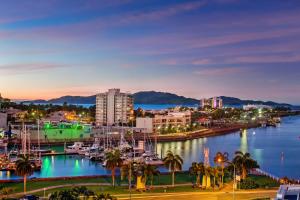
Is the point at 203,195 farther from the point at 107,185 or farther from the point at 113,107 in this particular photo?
the point at 113,107

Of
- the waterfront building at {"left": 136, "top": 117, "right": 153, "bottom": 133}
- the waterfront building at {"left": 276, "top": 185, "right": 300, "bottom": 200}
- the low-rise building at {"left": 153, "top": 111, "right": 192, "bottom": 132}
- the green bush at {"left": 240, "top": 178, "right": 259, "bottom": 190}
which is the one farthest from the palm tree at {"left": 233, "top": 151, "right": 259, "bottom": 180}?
the waterfront building at {"left": 136, "top": 117, "right": 153, "bottom": 133}

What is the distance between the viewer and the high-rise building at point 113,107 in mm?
121562

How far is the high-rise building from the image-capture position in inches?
4786

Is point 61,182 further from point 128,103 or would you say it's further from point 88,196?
point 128,103

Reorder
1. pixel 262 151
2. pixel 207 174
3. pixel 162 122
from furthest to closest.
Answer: pixel 162 122, pixel 262 151, pixel 207 174

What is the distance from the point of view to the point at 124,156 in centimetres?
5997

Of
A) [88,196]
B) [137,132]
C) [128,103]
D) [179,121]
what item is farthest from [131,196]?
[128,103]

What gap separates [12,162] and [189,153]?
2882cm

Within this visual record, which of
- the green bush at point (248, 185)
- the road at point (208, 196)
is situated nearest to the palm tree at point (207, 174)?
the green bush at point (248, 185)

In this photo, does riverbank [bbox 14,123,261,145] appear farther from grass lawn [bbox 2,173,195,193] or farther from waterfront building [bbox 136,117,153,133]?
grass lawn [bbox 2,173,195,193]

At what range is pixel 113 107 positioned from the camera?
122625mm

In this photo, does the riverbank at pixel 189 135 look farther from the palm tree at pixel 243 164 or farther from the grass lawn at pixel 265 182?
the palm tree at pixel 243 164

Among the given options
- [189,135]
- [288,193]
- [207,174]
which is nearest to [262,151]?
[189,135]

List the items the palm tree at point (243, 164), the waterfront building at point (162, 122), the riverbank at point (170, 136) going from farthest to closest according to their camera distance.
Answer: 1. the waterfront building at point (162, 122)
2. the riverbank at point (170, 136)
3. the palm tree at point (243, 164)
